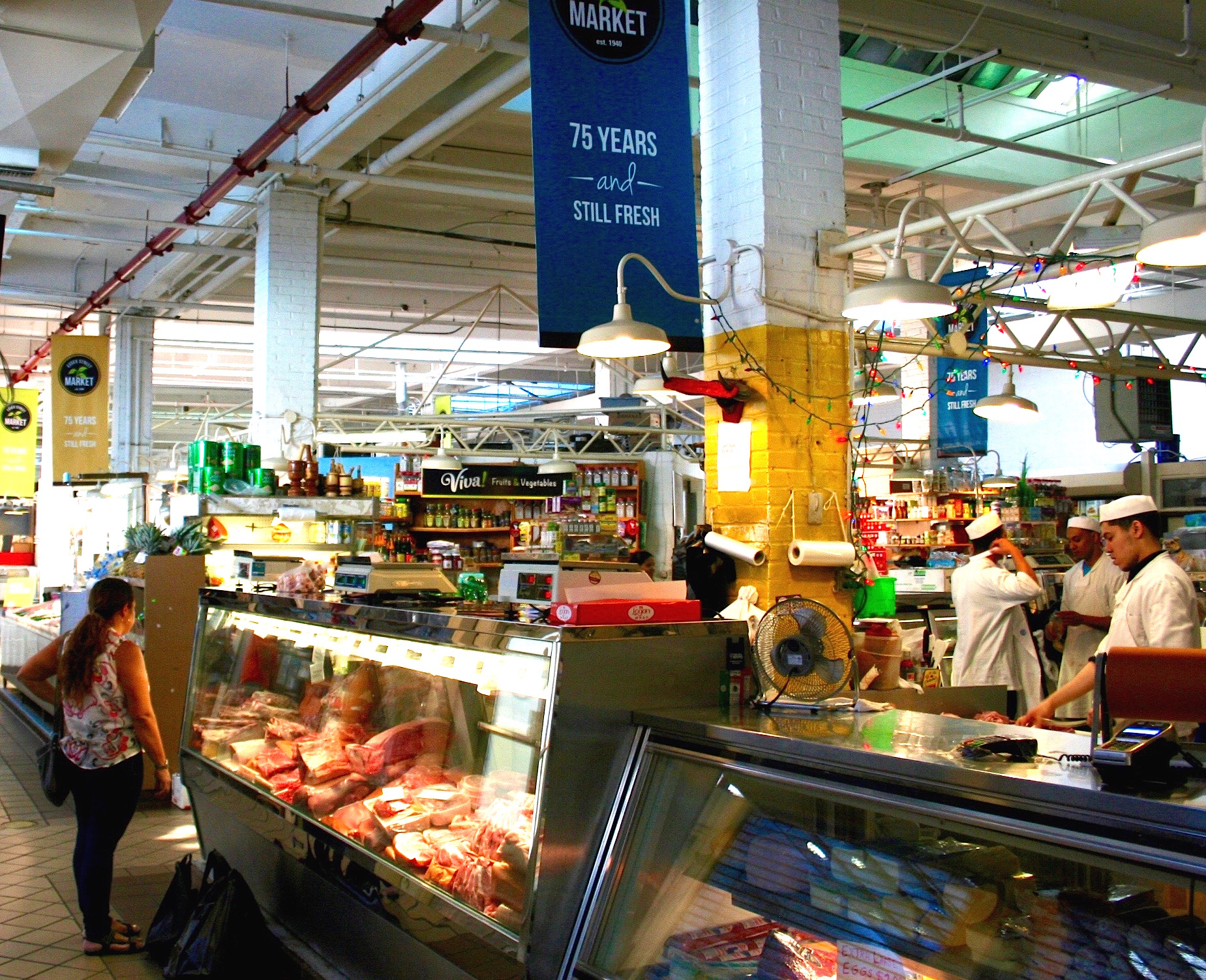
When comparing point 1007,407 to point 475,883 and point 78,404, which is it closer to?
point 475,883

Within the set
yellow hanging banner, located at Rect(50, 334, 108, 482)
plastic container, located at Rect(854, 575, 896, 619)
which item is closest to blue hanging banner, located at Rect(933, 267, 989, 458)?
plastic container, located at Rect(854, 575, 896, 619)

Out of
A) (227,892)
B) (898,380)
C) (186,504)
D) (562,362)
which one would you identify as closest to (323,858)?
(227,892)

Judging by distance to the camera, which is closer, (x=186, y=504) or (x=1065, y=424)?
(x=186, y=504)

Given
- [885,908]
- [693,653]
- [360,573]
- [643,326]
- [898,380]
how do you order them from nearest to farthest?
1. [885,908]
2. [693,653]
3. [643,326]
4. [360,573]
5. [898,380]

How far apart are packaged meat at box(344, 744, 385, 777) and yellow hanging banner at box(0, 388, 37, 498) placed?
17.2 meters

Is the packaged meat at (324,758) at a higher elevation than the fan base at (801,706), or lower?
lower

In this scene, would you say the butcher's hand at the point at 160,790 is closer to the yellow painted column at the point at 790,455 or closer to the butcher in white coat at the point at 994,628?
the yellow painted column at the point at 790,455

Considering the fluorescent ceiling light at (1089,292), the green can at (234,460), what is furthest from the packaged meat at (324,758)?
the fluorescent ceiling light at (1089,292)

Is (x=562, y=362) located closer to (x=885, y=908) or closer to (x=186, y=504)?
(x=186, y=504)

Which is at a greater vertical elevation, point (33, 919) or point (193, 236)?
point (193, 236)

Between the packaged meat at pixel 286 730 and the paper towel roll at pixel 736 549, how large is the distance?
2434mm

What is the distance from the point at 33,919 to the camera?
5.18m

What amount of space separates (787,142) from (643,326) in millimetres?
1844

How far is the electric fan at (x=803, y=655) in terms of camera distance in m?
3.26
